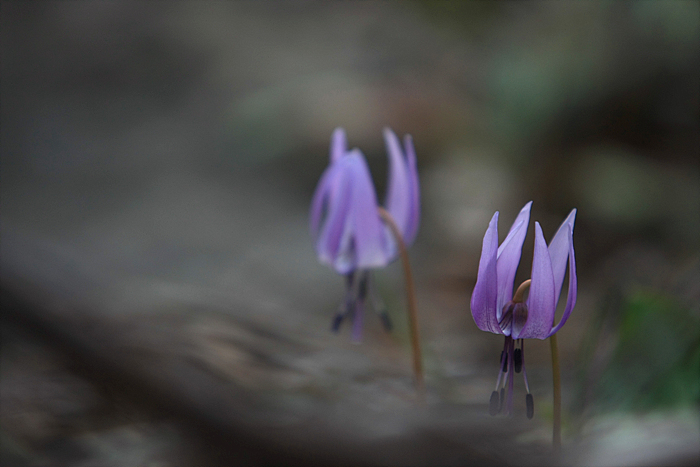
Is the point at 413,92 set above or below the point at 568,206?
above

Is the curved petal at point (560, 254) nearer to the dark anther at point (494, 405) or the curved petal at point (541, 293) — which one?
the curved petal at point (541, 293)

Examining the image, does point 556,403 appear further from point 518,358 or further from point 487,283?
point 487,283

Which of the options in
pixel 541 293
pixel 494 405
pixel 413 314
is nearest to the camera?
pixel 541 293

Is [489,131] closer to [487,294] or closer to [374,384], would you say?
[374,384]

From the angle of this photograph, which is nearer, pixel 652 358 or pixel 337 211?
pixel 652 358

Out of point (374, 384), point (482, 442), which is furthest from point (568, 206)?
point (482, 442)

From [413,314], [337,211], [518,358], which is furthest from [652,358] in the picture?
[337,211]

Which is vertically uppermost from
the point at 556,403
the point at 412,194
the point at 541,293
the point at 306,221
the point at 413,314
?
the point at 306,221

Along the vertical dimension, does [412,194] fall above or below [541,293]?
above
